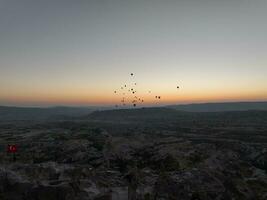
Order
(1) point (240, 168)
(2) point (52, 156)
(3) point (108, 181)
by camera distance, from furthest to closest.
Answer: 1. (2) point (52, 156)
2. (1) point (240, 168)
3. (3) point (108, 181)

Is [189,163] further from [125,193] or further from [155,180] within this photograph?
[125,193]

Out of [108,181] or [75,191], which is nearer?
[75,191]

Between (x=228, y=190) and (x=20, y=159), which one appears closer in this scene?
(x=228, y=190)

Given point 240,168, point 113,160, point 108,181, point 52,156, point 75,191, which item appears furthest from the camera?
point 52,156

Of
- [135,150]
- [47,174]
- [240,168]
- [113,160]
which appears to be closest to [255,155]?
[240,168]

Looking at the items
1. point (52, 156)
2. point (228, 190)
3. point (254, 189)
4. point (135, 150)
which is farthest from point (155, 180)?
point (52, 156)

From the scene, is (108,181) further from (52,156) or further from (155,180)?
(52,156)

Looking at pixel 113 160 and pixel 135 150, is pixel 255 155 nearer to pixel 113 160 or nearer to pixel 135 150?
pixel 135 150
